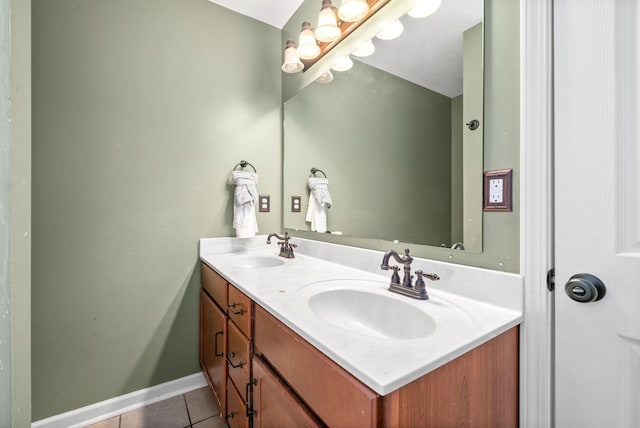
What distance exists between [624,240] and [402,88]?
88cm

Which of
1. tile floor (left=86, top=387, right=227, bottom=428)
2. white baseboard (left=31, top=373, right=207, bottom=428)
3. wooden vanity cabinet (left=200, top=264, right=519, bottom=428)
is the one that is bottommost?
tile floor (left=86, top=387, right=227, bottom=428)

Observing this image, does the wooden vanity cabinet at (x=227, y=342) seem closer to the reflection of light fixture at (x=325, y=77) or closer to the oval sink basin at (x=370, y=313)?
the oval sink basin at (x=370, y=313)

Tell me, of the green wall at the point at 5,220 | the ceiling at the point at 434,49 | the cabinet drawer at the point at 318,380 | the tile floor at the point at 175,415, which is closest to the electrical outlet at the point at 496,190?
the ceiling at the point at 434,49

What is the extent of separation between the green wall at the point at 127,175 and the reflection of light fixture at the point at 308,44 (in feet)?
1.47

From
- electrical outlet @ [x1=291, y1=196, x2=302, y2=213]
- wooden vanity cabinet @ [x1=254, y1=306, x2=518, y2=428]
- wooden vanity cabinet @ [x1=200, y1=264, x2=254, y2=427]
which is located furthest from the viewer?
electrical outlet @ [x1=291, y1=196, x2=302, y2=213]

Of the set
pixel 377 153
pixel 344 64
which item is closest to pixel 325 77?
pixel 344 64

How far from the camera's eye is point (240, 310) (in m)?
1.06

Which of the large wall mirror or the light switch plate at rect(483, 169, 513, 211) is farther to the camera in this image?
the large wall mirror

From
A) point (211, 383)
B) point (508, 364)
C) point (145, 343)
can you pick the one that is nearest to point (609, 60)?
point (508, 364)

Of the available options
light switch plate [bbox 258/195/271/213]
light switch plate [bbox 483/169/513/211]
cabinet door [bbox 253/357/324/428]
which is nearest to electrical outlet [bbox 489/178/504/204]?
light switch plate [bbox 483/169/513/211]

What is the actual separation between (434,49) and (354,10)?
1.51 ft

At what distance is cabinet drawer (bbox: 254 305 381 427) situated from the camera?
515 millimetres

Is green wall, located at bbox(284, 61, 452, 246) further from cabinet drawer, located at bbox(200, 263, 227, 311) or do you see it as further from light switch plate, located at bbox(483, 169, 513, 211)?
cabinet drawer, located at bbox(200, 263, 227, 311)

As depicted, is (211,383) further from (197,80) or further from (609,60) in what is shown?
(609,60)
